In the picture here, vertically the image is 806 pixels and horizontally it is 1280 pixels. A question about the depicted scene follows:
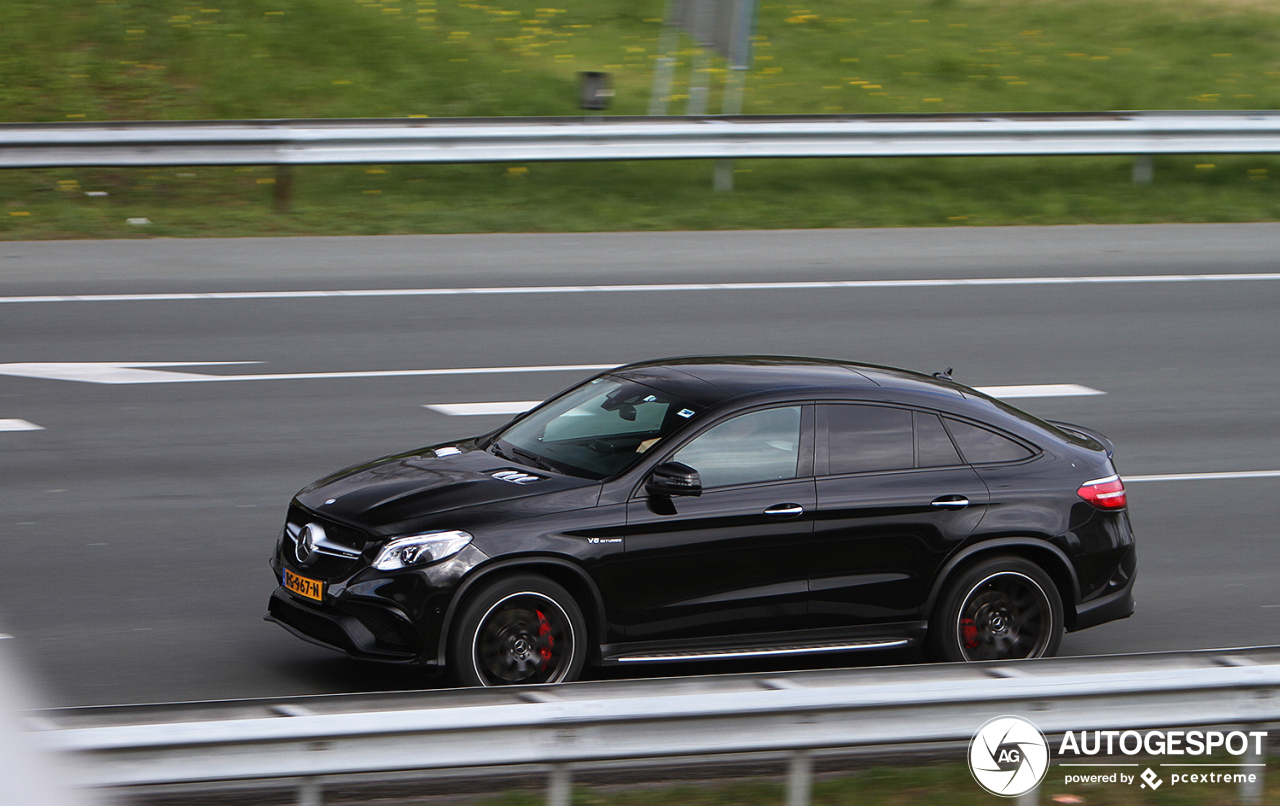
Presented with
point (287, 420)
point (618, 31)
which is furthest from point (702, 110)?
point (287, 420)

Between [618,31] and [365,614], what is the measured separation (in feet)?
57.1

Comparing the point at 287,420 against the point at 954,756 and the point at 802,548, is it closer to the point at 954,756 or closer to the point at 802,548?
the point at 802,548

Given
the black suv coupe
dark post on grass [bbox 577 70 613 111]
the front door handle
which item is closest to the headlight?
the black suv coupe

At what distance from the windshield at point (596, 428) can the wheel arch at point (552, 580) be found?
1.70 ft

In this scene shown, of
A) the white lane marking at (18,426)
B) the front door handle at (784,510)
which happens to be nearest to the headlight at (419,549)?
the front door handle at (784,510)

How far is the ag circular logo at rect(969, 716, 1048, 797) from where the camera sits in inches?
220

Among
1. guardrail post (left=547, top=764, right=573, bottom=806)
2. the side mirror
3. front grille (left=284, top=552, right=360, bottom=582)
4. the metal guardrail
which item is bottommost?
guardrail post (left=547, top=764, right=573, bottom=806)

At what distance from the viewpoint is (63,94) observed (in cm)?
1916

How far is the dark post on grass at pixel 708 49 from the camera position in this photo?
706 inches

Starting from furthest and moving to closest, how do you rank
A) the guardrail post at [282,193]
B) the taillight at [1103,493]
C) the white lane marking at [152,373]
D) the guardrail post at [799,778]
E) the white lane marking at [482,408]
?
the guardrail post at [282,193]
the white lane marking at [152,373]
the white lane marking at [482,408]
the taillight at [1103,493]
the guardrail post at [799,778]

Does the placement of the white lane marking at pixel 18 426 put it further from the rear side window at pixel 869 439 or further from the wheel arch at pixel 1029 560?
the wheel arch at pixel 1029 560

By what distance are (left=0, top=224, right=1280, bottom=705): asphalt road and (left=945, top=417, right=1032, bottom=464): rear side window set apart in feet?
4.00

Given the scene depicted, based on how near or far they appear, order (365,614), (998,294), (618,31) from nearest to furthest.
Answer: (365,614) < (998,294) < (618,31)

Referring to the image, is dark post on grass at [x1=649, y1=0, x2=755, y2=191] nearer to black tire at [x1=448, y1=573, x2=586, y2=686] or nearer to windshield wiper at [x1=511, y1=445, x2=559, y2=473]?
windshield wiper at [x1=511, y1=445, x2=559, y2=473]
